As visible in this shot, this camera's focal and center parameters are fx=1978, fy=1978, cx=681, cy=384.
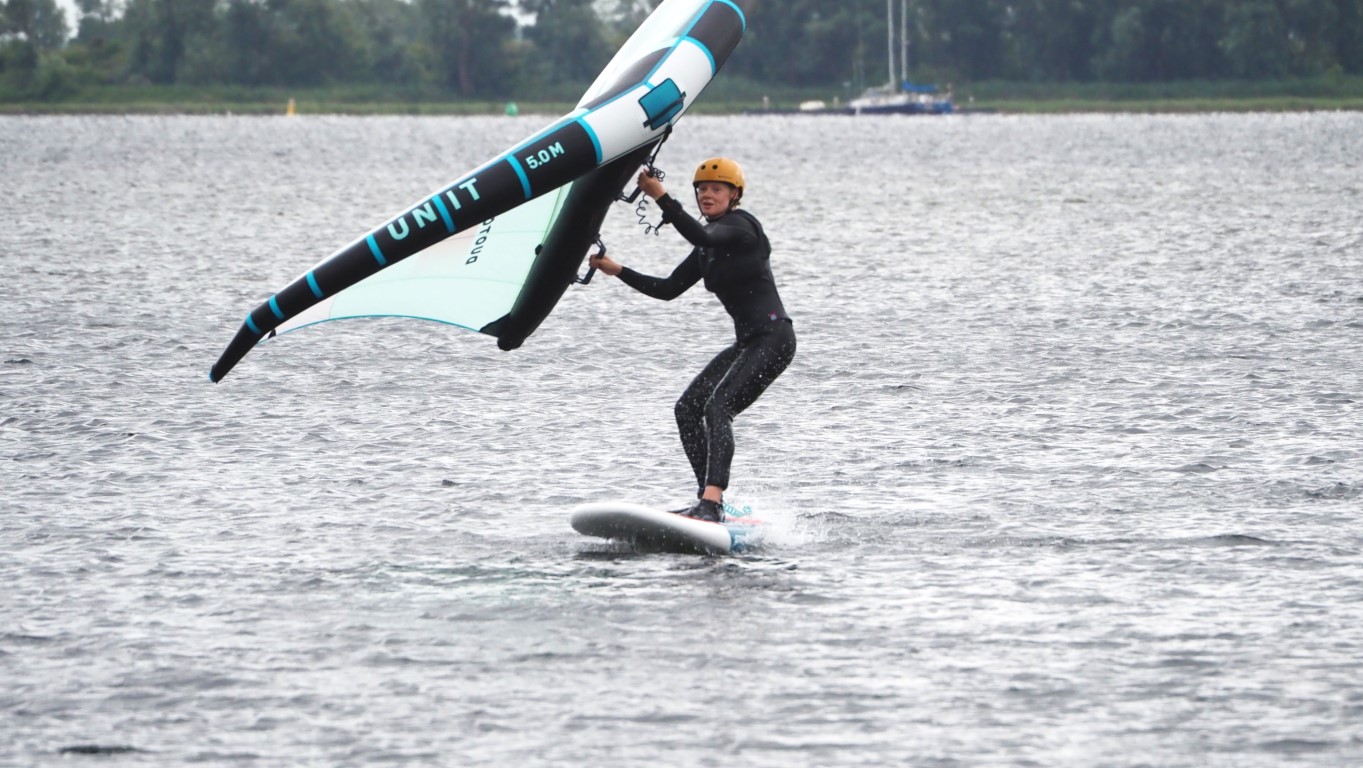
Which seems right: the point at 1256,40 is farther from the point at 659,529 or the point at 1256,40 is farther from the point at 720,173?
the point at 659,529

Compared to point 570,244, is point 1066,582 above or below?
below

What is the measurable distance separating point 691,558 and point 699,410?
32.8 inches

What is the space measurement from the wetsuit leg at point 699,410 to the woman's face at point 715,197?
79cm

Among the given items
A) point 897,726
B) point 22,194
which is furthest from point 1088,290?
point 22,194

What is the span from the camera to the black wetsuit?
10.9 m

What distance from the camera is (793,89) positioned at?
174m

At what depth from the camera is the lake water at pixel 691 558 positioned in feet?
26.8

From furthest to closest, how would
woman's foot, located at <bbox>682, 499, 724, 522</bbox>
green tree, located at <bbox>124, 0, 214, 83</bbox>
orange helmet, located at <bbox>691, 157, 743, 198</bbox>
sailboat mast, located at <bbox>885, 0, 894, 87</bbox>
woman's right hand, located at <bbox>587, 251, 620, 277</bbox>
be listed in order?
1. green tree, located at <bbox>124, 0, 214, 83</bbox>
2. sailboat mast, located at <bbox>885, 0, 894, 87</bbox>
3. woman's foot, located at <bbox>682, 499, 724, 522</bbox>
4. orange helmet, located at <bbox>691, 157, 743, 198</bbox>
5. woman's right hand, located at <bbox>587, 251, 620, 277</bbox>

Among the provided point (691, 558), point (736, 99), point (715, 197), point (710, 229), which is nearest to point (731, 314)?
point (710, 229)

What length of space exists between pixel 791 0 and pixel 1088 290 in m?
148

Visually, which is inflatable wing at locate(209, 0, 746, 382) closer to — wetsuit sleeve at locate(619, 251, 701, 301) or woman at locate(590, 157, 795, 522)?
woman at locate(590, 157, 795, 522)

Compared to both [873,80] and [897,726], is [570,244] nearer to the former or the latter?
[897,726]

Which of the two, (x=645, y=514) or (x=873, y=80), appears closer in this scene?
(x=645, y=514)

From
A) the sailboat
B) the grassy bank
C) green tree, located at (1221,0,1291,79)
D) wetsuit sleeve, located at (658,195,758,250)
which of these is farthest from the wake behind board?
the sailboat
